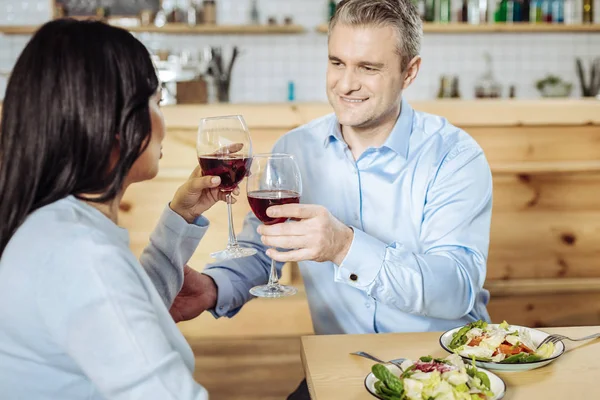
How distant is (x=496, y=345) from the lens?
131 centimetres

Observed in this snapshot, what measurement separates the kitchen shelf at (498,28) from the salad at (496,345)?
3.81m

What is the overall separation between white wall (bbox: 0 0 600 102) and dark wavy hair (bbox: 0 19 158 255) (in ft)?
13.8

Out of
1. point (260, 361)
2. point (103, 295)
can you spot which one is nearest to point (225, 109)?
point (260, 361)

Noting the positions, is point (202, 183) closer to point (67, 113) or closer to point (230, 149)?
Result: point (230, 149)

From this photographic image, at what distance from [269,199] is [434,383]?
0.45 metres

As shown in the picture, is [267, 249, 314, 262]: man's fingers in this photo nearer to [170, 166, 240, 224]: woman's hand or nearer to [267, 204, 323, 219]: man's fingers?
[267, 204, 323, 219]: man's fingers

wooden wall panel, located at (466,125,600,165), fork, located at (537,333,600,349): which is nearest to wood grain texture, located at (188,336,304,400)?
wooden wall panel, located at (466,125,600,165)

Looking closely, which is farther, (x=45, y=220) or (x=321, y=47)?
(x=321, y=47)

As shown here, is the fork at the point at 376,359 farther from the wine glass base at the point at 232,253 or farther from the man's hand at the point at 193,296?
the man's hand at the point at 193,296

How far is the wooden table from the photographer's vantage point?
119cm

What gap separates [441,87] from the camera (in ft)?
16.7

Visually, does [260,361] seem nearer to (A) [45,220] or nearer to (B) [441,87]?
(A) [45,220]

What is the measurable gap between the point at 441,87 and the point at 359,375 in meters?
4.09

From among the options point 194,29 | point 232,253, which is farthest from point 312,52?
point 232,253
